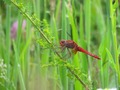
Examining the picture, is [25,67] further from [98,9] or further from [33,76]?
[98,9]

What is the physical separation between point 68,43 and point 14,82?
1.47ft

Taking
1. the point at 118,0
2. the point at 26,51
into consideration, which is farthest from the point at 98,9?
the point at 118,0

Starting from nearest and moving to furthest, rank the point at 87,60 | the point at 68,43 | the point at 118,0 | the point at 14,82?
the point at 68,43, the point at 118,0, the point at 87,60, the point at 14,82

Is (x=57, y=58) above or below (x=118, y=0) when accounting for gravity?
below

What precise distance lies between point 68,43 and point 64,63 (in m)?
0.06

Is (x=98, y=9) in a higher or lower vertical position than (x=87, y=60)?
higher

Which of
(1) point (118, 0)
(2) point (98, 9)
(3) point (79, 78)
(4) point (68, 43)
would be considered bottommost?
(3) point (79, 78)

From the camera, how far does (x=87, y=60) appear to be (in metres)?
1.56

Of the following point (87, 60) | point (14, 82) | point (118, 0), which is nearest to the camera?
point (118, 0)

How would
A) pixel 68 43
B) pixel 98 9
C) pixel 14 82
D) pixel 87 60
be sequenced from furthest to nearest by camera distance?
pixel 98 9
pixel 14 82
pixel 87 60
pixel 68 43

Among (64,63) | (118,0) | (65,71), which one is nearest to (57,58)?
(64,63)

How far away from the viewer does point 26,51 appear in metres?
1.74

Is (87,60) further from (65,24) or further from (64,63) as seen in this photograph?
(64,63)

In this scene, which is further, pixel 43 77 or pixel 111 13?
pixel 43 77
